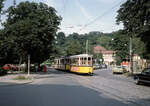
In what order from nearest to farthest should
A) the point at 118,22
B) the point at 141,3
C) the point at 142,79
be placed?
the point at 142,79, the point at 141,3, the point at 118,22

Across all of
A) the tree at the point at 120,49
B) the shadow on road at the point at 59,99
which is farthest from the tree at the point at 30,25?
the tree at the point at 120,49

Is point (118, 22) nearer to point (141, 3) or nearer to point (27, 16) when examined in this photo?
point (141, 3)

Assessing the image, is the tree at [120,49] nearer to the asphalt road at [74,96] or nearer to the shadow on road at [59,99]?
the asphalt road at [74,96]

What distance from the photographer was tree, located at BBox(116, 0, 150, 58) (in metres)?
19.0

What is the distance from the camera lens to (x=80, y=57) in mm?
29141

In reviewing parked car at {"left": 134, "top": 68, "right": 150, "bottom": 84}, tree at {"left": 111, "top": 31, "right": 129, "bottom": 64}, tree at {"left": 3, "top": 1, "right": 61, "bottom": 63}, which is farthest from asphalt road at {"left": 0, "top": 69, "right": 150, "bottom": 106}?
tree at {"left": 111, "top": 31, "right": 129, "bottom": 64}

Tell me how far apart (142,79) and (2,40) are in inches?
829

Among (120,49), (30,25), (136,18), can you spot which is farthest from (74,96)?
(120,49)

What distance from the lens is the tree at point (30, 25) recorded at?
28094mm

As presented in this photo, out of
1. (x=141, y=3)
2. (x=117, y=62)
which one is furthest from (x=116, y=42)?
(x=141, y=3)

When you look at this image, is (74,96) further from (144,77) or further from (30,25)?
(30,25)

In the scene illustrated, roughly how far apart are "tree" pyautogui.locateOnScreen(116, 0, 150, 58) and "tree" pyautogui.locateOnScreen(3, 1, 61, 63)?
423 inches

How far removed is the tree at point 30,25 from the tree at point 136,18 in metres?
10.7

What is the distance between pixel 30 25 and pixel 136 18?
47.0 feet
